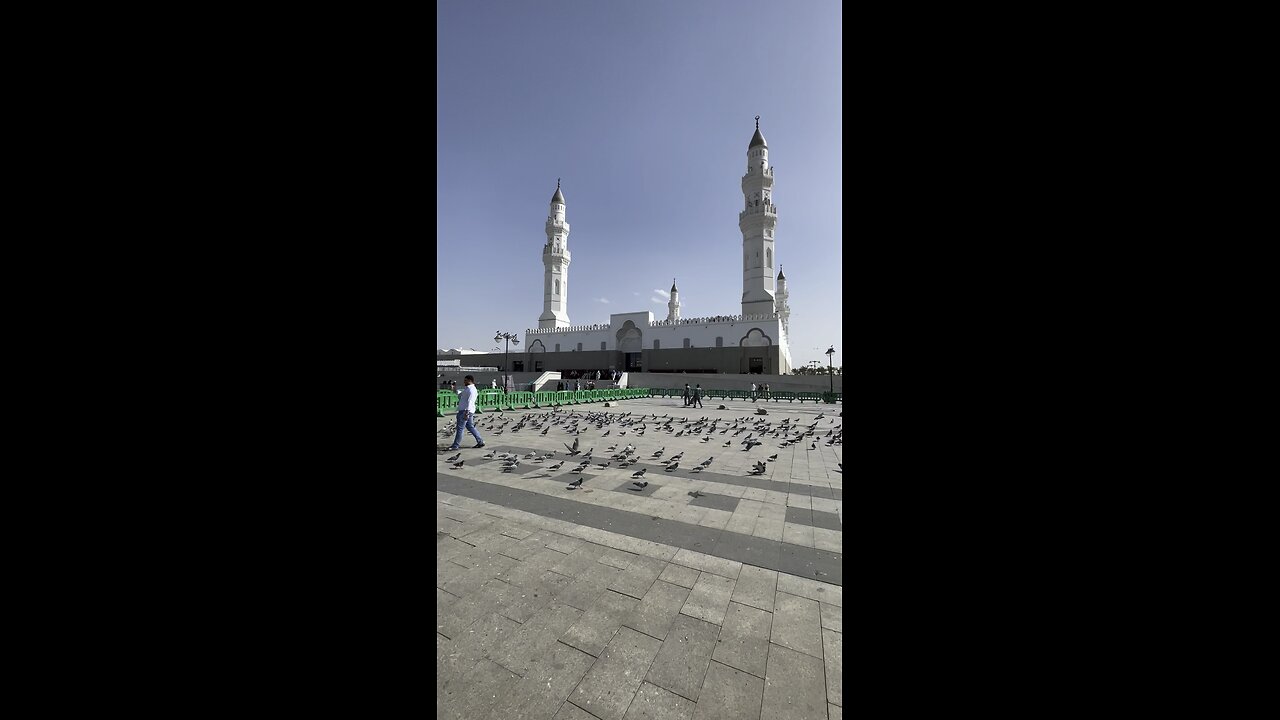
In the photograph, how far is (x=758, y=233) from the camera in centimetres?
5084

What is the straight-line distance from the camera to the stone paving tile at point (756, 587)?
3389 millimetres

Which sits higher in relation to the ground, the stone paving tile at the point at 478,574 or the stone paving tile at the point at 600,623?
the stone paving tile at the point at 600,623

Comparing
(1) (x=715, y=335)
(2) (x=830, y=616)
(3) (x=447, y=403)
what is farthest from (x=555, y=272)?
(2) (x=830, y=616)

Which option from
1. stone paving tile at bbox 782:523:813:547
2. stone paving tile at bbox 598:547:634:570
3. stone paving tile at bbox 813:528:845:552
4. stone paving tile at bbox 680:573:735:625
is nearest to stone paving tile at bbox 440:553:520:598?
stone paving tile at bbox 598:547:634:570

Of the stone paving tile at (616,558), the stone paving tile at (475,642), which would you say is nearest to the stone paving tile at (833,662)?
the stone paving tile at (616,558)

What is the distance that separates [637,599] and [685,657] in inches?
29.4

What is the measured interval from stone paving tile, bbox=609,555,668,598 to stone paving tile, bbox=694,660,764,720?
1012 millimetres

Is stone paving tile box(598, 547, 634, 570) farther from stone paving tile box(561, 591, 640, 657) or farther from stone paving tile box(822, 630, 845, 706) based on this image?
stone paving tile box(822, 630, 845, 706)

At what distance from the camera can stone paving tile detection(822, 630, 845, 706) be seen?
7.87 feet

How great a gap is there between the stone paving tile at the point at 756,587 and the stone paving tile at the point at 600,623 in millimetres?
874

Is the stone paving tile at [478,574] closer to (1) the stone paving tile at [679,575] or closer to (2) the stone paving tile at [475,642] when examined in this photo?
(2) the stone paving tile at [475,642]

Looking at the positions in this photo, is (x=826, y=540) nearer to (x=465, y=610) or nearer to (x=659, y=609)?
(x=659, y=609)
